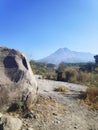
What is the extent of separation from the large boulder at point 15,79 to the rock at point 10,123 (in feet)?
3.82

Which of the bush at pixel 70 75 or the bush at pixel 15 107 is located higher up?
the bush at pixel 70 75

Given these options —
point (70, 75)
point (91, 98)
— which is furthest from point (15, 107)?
point (70, 75)

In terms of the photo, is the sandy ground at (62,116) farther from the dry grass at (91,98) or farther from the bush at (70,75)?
the bush at (70,75)

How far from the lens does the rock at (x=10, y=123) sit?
8570 mm

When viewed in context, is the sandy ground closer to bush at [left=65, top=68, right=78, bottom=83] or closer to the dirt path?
the dirt path

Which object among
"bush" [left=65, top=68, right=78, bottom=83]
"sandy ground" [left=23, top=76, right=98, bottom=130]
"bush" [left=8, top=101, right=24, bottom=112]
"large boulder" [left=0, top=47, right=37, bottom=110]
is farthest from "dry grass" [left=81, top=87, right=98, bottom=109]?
"bush" [left=65, top=68, right=78, bottom=83]

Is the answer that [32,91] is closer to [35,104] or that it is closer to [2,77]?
[35,104]

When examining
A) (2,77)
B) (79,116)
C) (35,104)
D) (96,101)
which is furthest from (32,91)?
(96,101)

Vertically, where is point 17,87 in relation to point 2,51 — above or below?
below

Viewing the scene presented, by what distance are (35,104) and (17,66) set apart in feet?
5.78

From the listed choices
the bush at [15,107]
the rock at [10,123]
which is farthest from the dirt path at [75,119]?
the bush at [15,107]

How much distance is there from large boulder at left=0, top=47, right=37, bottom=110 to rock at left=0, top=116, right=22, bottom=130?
116 centimetres

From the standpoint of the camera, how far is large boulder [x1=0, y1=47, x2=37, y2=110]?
401 inches

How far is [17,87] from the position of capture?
10438 millimetres
